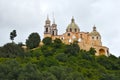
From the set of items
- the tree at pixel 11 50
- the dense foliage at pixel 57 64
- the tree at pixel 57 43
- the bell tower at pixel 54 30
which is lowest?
the dense foliage at pixel 57 64

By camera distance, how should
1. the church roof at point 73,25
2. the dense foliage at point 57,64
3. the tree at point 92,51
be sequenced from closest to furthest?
the dense foliage at point 57,64 < the tree at point 92,51 < the church roof at point 73,25

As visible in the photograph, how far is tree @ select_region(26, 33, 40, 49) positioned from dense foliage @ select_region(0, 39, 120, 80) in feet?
7.43

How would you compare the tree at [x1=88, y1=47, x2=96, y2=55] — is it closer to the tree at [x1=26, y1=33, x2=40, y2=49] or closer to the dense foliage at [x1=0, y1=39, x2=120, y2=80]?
the dense foliage at [x1=0, y1=39, x2=120, y2=80]

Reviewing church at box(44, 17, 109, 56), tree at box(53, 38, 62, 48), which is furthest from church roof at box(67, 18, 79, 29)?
tree at box(53, 38, 62, 48)

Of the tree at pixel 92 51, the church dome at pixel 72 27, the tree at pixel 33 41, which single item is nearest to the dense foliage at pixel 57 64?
the tree at pixel 92 51

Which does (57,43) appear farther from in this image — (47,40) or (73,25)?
(73,25)

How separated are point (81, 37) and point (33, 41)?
772 centimetres

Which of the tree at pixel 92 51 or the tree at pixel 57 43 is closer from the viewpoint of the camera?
the tree at pixel 92 51

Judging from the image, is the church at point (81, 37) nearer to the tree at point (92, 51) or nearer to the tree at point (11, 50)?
the tree at point (92, 51)

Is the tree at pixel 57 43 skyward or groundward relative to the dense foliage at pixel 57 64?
skyward

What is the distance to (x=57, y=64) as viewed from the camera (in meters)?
108

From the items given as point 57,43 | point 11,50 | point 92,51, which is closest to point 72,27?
point 57,43

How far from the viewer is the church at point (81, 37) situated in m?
123

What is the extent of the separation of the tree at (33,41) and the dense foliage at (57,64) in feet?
7.43
